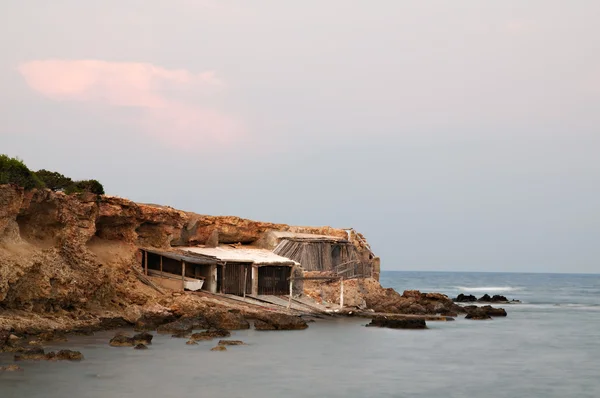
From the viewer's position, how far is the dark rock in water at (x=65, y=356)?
24.2m

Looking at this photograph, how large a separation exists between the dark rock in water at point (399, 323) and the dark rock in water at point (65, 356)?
18.7 metres

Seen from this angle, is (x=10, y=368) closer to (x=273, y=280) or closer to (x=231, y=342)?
(x=231, y=342)

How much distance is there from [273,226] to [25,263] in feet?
72.5

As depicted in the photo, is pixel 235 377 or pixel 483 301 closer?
pixel 235 377

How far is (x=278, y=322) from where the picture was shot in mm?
35875

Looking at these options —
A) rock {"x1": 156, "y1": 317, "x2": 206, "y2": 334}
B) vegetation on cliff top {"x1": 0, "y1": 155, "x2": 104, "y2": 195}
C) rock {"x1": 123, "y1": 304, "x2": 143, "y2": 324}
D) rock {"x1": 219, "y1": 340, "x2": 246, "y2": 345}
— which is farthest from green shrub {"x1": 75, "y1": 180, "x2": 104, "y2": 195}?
rock {"x1": 219, "y1": 340, "x2": 246, "y2": 345}

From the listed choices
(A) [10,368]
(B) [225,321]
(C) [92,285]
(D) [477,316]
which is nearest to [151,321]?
(C) [92,285]

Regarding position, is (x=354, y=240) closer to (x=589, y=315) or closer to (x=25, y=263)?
(x=589, y=315)

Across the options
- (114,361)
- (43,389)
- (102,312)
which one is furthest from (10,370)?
(102,312)

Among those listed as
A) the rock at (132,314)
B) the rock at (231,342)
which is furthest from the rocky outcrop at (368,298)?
the rock at (231,342)

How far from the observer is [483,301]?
7038 centimetres

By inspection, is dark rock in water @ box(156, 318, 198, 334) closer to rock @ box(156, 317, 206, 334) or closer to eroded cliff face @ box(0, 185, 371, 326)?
rock @ box(156, 317, 206, 334)

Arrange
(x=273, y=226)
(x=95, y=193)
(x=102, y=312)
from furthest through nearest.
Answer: (x=273, y=226), (x=95, y=193), (x=102, y=312)

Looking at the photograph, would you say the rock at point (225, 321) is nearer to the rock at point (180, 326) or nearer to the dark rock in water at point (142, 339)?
the rock at point (180, 326)
